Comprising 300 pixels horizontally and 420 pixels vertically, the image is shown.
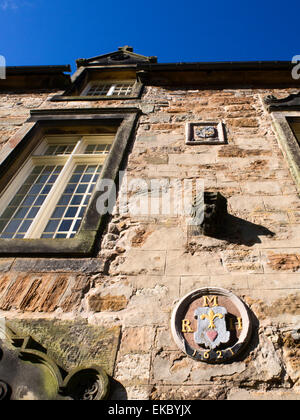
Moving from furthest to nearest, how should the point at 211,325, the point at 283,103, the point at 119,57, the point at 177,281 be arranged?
1. the point at 119,57
2. the point at 283,103
3. the point at 177,281
4. the point at 211,325

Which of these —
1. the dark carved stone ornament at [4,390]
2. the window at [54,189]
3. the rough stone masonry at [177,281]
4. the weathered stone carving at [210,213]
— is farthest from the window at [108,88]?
the dark carved stone ornament at [4,390]

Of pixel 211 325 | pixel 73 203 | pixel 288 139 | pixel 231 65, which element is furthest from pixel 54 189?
pixel 231 65

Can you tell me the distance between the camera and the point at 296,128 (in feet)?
16.8

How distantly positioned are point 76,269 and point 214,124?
11.0ft

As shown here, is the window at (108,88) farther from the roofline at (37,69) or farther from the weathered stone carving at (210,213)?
the weathered stone carving at (210,213)

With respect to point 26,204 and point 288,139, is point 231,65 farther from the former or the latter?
point 26,204

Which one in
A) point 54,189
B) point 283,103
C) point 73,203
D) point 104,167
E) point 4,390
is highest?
point 283,103

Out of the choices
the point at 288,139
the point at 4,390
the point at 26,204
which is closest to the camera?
the point at 4,390

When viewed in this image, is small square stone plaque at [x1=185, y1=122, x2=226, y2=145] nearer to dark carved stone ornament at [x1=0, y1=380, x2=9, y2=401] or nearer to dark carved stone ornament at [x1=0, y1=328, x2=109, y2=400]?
dark carved stone ornament at [x1=0, y1=328, x2=109, y2=400]

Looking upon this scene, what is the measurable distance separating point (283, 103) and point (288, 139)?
1.30 metres

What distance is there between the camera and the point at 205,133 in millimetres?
4738

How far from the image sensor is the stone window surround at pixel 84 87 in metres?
6.13

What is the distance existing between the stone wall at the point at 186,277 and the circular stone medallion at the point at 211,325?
7 centimetres

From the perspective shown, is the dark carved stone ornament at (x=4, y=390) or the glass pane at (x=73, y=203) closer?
the dark carved stone ornament at (x=4, y=390)
